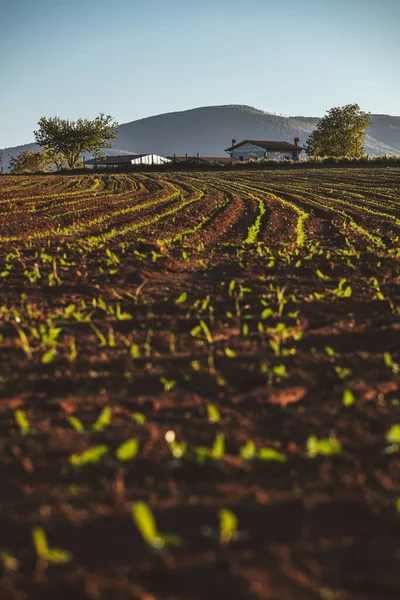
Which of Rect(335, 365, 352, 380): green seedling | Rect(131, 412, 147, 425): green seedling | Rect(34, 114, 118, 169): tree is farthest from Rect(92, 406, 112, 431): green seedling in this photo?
Rect(34, 114, 118, 169): tree

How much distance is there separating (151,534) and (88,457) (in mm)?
838

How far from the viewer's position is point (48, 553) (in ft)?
Result: 7.11

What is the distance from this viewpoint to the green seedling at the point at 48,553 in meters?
2.14

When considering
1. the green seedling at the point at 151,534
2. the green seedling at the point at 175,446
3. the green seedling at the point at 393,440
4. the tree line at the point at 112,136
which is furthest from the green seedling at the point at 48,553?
the tree line at the point at 112,136

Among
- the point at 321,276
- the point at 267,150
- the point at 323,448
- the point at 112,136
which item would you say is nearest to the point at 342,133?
the point at 267,150

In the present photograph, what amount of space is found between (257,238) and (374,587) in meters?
8.93

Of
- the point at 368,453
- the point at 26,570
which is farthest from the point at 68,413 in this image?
the point at 368,453

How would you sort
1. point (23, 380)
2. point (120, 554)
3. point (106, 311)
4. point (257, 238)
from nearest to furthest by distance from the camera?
point (120, 554) < point (23, 380) < point (106, 311) < point (257, 238)

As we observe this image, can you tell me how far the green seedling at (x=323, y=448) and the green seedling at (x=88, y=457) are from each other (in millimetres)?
1191

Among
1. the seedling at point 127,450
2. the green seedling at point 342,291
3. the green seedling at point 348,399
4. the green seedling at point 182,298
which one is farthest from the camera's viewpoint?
the green seedling at point 342,291

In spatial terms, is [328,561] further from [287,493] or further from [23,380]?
[23,380]

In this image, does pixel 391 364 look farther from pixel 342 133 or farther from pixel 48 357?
pixel 342 133

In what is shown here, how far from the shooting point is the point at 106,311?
566cm

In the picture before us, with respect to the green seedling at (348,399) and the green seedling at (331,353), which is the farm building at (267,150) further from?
the green seedling at (348,399)
